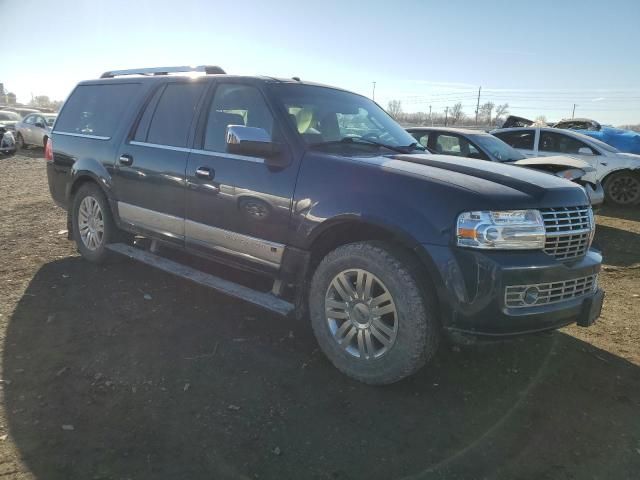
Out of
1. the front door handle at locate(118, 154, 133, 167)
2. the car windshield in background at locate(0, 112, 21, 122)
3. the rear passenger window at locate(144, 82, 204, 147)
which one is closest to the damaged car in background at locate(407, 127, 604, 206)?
the rear passenger window at locate(144, 82, 204, 147)

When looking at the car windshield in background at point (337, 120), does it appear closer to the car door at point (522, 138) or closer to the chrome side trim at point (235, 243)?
the chrome side trim at point (235, 243)

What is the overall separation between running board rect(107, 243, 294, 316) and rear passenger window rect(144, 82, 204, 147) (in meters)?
1.05

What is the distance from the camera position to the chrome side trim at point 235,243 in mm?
3652

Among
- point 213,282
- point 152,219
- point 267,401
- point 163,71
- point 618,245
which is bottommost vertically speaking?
point 267,401

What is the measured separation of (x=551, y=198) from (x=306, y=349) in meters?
1.96

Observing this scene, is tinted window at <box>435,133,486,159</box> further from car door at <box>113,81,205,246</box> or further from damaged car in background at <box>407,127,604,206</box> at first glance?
car door at <box>113,81,205,246</box>

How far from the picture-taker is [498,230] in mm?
2812

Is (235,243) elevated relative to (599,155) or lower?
lower

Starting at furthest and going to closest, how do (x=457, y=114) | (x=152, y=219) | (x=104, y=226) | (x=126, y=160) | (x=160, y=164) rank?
(x=457, y=114)
(x=104, y=226)
(x=126, y=160)
(x=152, y=219)
(x=160, y=164)

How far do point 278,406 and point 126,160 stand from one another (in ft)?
9.65

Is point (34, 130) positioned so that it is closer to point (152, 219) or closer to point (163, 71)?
point (163, 71)

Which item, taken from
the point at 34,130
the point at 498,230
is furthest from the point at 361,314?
the point at 34,130

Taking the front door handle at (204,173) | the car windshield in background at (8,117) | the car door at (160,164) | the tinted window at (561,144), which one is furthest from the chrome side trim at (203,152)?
the car windshield in background at (8,117)

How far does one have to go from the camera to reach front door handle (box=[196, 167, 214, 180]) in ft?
13.0
